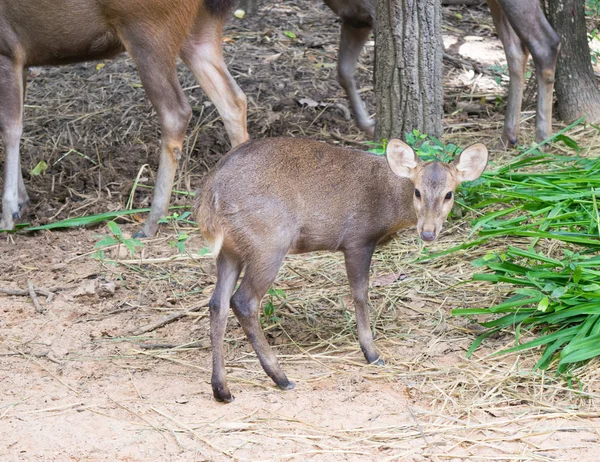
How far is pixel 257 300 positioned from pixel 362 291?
0.60m

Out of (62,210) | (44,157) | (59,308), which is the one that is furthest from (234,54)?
(59,308)

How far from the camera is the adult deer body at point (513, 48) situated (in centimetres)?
709

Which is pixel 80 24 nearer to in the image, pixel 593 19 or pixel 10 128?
pixel 10 128

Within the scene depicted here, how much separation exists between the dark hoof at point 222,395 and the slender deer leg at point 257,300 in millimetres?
237

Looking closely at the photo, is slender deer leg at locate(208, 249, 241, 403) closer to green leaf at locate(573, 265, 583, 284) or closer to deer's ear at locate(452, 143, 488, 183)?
deer's ear at locate(452, 143, 488, 183)

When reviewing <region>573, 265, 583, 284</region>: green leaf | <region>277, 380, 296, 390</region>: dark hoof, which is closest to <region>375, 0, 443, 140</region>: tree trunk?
<region>573, 265, 583, 284</region>: green leaf

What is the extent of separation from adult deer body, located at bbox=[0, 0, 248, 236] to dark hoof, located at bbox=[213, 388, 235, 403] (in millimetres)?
2428

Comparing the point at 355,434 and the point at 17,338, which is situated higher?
the point at 355,434

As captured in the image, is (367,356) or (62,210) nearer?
(367,356)

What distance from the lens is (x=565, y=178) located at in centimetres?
551

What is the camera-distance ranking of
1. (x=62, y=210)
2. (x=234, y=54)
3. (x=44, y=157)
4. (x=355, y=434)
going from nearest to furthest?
(x=355, y=434) → (x=62, y=210) → (x=44, y=157) → (x=234, y=54)

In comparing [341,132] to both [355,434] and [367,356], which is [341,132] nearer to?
[367,356]

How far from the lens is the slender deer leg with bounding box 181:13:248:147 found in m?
6.75

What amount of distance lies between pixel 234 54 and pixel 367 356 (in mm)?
5260
